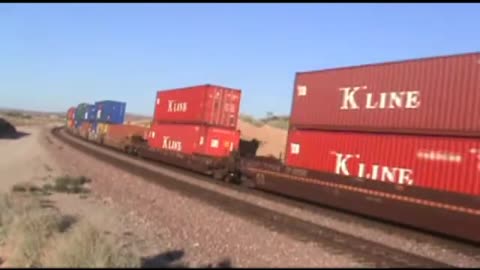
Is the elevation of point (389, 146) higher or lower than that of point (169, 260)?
higher

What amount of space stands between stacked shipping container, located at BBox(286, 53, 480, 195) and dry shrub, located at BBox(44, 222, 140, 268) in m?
9.56

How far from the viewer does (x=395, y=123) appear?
16.6m

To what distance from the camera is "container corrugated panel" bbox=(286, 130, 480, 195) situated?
14.5 m

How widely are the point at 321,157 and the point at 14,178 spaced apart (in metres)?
12.2

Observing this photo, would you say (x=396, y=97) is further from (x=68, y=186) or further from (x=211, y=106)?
(x=211, y=106)

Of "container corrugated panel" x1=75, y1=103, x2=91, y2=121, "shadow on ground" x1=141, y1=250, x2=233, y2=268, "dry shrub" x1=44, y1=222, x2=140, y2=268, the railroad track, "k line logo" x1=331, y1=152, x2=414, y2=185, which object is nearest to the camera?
"dry shrub" x1=44, y1=222, x2=140, y2=268

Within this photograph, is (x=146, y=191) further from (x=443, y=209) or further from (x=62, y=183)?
(x=443, y=209)

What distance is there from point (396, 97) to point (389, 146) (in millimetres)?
1329

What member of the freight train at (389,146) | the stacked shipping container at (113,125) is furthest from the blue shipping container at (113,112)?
the freight train at (389,146)

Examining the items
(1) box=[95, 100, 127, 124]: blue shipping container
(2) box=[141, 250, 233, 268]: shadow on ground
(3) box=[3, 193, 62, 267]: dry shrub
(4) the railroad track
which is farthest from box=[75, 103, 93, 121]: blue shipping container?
(2) box=[141, 250, 233, 268]: shadow on ground

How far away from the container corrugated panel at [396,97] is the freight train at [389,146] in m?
0.03

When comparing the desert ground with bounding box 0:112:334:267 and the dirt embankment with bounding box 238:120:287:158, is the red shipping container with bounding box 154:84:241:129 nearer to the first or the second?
the desert ground with bounding box 0:112:334:267

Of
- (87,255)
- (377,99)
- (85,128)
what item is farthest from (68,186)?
(85,128)

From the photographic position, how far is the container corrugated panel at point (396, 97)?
14.8 m
